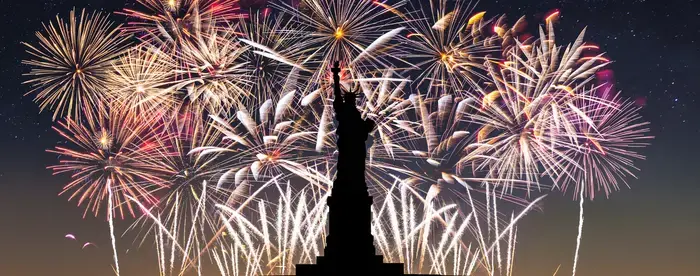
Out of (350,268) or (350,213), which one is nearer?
(350,268)

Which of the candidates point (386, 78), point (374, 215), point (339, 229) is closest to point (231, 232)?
point (374, 215)

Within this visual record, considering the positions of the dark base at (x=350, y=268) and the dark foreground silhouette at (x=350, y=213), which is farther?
the dark foreground silhouette at (x=350, y=213)

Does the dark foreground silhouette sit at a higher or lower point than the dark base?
higher

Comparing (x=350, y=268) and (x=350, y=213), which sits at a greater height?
(x=350, y=213)

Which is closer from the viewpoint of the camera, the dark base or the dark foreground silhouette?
the dark base

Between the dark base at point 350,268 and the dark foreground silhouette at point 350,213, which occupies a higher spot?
the dark foreground silhouette at point 350,213
